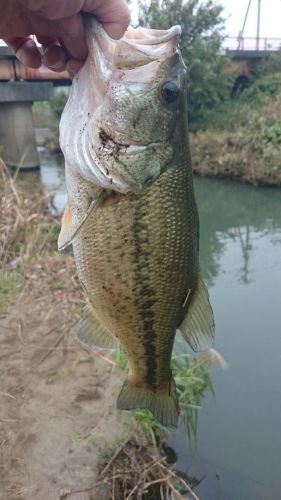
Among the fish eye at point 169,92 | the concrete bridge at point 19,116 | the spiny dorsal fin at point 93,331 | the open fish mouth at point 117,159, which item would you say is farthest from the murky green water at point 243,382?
the concrete bridge at point 19,116

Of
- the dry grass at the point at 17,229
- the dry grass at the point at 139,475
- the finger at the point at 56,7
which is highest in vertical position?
the finger at the point at 56,7

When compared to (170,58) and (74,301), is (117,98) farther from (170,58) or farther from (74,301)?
(74,301)

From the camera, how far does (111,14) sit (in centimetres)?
147

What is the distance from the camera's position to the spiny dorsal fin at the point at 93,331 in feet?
5.77

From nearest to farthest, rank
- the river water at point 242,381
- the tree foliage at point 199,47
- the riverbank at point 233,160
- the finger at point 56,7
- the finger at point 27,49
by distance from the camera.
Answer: the finger at point 56,7, the finger at point 27,49, the river water at point 242,381, the riverbank at point 233,160, the tree foliage at point 199,47

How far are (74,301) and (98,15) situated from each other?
3.69m

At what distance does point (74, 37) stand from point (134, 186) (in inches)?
20.4

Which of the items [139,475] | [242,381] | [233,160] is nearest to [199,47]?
[233,160]

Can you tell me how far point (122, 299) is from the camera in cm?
163

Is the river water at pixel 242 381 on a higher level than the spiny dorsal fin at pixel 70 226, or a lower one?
lower

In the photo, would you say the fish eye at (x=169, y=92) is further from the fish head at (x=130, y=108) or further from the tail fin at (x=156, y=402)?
the tail fin at (x=156, y=402)

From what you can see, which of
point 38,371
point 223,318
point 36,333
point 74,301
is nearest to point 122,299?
point 38,371

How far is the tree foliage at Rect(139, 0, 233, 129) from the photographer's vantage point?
1864 cm

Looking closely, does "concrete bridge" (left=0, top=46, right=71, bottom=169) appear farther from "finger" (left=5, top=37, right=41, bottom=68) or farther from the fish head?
the fish head
